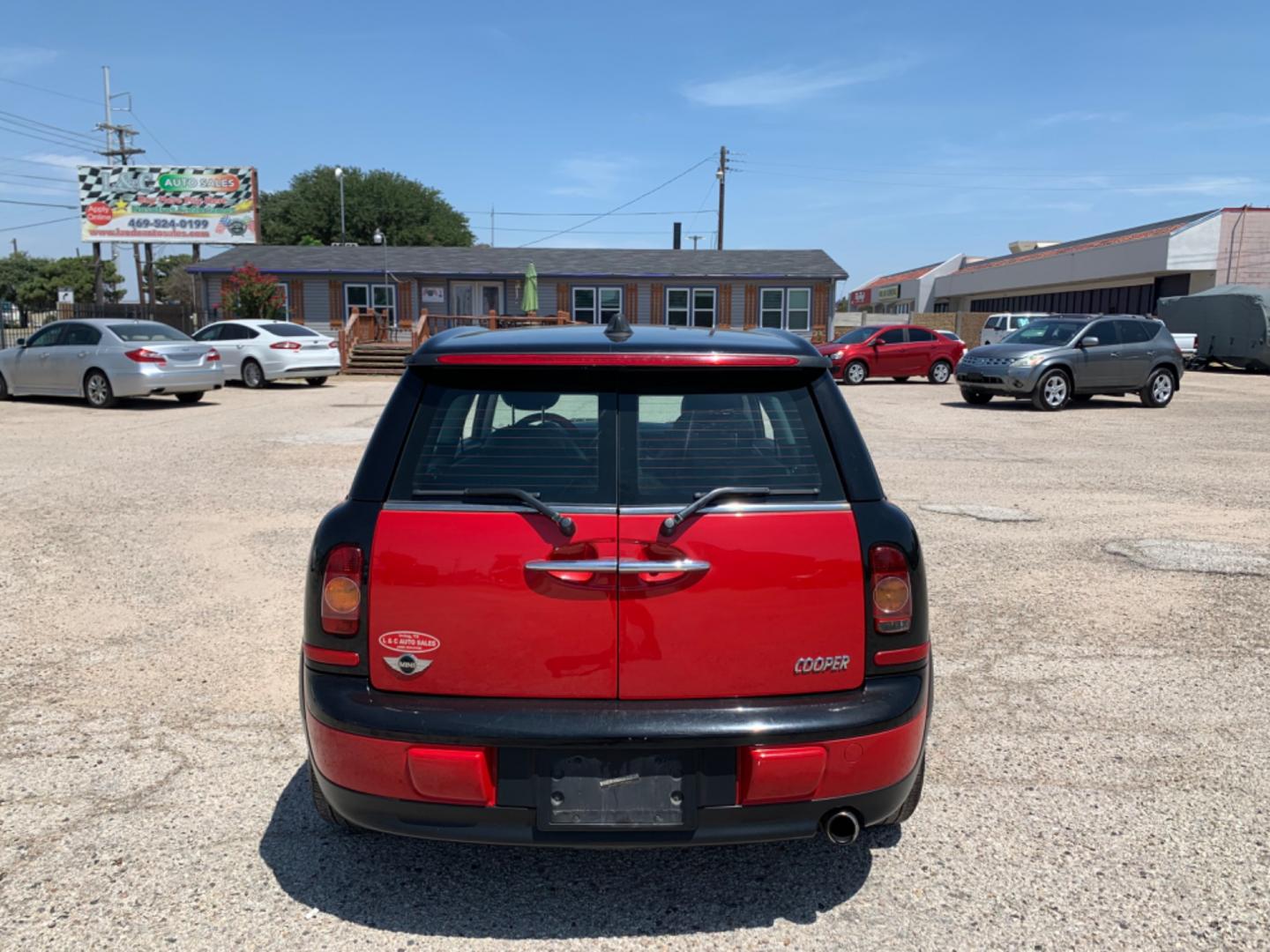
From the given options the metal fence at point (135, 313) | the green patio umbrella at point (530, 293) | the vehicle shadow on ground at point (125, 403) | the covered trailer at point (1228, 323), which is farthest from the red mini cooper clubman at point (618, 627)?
the metal fence at point (135, 313)

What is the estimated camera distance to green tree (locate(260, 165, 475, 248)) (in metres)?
64.1

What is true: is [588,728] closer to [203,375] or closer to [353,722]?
[353,722]

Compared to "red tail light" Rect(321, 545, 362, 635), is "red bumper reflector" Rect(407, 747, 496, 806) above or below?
below

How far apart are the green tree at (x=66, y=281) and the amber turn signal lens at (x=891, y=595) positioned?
90.7 metres

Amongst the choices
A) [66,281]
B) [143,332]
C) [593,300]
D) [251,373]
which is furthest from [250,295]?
[66,281]

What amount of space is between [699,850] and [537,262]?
36.0 metres

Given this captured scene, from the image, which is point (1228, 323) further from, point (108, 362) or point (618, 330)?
point (618, 330)

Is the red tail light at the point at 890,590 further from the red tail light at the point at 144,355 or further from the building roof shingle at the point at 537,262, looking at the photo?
the building roof shingle at the point at 537,262

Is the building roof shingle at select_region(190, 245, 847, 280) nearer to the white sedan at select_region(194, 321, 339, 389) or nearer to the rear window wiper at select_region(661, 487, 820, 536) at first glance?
the white sedan at select_region(194, 321, 339, 389)

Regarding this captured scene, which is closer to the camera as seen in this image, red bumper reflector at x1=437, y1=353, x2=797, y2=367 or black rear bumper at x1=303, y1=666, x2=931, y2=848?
black rear bumper at x1=303, y1=666, x2=931, y2=848

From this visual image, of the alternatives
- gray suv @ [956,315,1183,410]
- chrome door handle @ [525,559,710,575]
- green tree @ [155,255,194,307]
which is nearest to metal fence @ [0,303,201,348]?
green tree @ [155,255,194,307]

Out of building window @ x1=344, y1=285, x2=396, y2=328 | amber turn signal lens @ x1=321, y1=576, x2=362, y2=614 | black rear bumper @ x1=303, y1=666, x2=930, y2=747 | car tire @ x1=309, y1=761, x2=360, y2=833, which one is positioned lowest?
car tire @ x1=309, y1=761, x2=360, y2=833

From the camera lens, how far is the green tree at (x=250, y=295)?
1323 inches

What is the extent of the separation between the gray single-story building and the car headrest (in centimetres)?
3395
